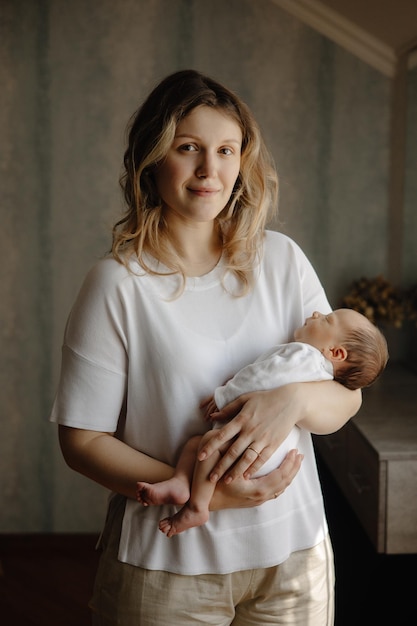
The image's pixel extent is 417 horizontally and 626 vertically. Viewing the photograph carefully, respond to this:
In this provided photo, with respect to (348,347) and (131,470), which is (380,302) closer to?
(348,347)

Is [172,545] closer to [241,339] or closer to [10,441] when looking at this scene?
[241,339]

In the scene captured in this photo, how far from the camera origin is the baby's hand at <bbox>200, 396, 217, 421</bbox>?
1299mm

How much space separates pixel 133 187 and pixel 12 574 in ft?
7.75

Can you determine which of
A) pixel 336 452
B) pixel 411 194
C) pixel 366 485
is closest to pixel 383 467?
pixel 366 485

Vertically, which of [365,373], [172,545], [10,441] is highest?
[365,373]

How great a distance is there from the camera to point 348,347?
145 centimetres

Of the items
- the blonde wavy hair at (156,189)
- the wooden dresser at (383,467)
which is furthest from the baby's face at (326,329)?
the wooden dresser at (383,467)

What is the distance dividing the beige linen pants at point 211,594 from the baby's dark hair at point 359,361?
341 millimetres

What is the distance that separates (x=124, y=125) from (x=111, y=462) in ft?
6.84

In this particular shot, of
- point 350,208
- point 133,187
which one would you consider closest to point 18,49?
point 350,208

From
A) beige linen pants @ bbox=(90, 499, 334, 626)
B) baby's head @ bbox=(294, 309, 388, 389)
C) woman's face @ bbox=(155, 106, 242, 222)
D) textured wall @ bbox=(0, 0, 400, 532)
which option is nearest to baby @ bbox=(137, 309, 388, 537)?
baby's head @ bbox=(294, 309, 388, 389)

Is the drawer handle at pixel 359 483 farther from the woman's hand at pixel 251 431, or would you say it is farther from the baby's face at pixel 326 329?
the woman's hand at pixel 251 431

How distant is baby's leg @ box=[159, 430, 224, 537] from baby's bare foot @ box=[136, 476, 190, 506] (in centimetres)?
2

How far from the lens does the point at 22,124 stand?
3057mm
